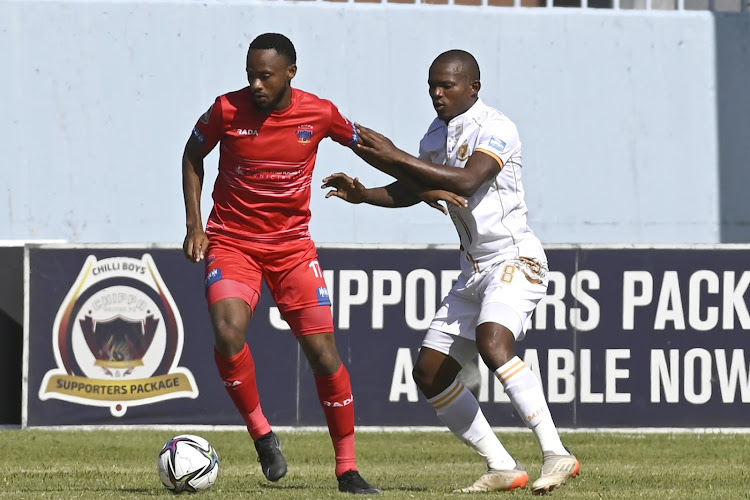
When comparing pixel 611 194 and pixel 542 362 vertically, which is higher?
pixel 611 194

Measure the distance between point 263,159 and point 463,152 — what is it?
3.37 feet

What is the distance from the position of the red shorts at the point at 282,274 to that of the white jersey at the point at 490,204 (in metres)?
0.81

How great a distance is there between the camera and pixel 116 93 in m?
16.5

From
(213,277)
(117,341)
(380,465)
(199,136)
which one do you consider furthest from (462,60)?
(117,341)

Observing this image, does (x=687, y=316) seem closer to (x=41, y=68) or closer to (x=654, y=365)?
(x=654, y=365)

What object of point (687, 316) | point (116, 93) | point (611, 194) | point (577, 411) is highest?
point (116, 93)

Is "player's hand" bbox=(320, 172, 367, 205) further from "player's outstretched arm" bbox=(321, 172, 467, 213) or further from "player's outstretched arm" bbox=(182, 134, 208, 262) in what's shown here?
"player's outstretched arm" bbox=(182, 134, 208, 262)

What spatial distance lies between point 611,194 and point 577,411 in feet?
19.6

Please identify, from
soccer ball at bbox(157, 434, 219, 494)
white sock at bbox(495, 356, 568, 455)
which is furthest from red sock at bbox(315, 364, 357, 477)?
white sock at bbox(495, 356, 568, 455)

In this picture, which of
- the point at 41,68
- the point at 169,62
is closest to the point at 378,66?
the point at 169,62

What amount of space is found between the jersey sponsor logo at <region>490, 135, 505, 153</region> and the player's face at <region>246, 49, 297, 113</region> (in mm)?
1057

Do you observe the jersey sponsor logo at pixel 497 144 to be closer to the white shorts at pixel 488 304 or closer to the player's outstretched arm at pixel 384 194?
the player's outstretched arm at pixel 384 194

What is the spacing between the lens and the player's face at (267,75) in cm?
718

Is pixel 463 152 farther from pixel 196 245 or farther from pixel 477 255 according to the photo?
pixel 196 245
